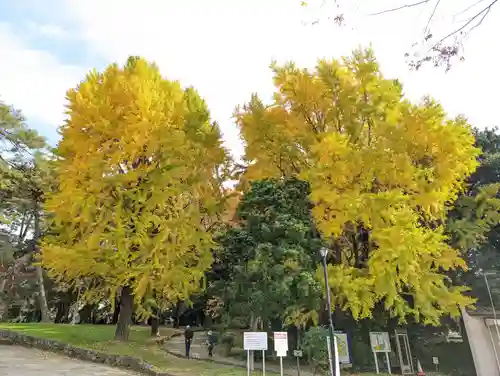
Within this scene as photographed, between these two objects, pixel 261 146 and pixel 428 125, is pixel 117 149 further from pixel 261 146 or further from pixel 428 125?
pixel 428 125

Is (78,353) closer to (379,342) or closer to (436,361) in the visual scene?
(379,342)

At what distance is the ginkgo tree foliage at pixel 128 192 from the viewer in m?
15.1

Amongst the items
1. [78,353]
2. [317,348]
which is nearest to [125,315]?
[78,353]

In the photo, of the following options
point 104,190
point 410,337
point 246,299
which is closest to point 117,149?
point 104,190

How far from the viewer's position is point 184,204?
18.1 metres

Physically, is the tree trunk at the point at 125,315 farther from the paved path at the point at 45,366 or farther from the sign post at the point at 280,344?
the sign post at the point at 280,344

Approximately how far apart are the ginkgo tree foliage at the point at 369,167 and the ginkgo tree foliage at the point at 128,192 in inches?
149

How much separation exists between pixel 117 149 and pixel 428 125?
12610 millimetres

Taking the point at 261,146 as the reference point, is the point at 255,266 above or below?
below

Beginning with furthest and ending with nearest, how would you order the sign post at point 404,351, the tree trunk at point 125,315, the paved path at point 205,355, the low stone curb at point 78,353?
the tree trunk at point 125,315 → the sign post at point 404,351 → the paved path at point 205,355 → the low stone curb at point 78,353

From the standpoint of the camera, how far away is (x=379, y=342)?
49.6ft

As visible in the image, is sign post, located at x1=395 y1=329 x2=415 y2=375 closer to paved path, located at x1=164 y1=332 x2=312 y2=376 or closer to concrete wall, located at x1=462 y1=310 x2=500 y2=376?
concrete wall, located at x1=462 y1=310 x2=500 y2=376

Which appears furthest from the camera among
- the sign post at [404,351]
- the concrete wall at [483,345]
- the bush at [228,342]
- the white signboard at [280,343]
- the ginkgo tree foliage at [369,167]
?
the bush at [228,342]

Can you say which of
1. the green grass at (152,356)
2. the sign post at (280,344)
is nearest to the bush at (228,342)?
the green grass at (152,356)
